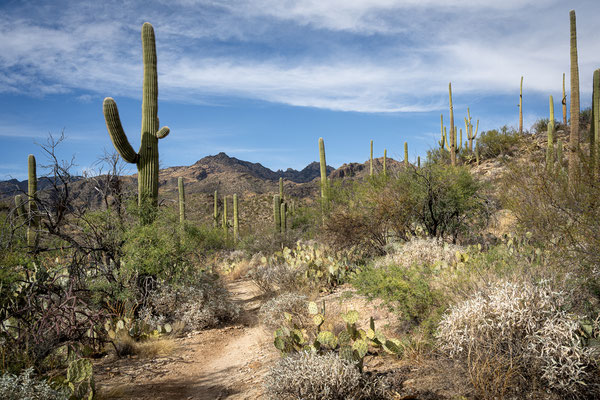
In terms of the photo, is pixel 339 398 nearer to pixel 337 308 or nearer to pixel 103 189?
pixel 337 308

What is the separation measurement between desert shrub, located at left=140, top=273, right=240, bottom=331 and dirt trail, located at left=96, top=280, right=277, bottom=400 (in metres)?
0.38

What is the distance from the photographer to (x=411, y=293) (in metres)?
5.86

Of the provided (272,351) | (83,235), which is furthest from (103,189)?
(272,351)

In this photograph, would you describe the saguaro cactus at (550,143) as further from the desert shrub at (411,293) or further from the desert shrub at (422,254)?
the desert shrub at (411,293)

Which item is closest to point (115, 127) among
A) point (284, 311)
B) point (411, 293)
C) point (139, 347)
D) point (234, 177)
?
point (139, 347)

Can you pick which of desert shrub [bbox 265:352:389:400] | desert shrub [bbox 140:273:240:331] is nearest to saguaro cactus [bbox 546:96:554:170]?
desert shrub [bbox 265:352:389:400]

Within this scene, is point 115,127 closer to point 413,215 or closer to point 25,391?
point 25,391

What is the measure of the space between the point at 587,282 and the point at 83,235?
341 inches

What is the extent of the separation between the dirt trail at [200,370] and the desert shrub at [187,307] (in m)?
0.38

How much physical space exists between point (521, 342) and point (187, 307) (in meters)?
6.33

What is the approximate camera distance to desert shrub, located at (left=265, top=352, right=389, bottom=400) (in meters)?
3.91

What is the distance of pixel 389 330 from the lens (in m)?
6.28

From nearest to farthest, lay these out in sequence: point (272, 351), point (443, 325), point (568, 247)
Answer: point (443, 325) < point (568, 247) < point (272, 351)

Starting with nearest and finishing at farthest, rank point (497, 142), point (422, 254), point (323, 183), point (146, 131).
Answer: point (422, 254) < point (146, 131) < point (323, 183) < point (497, 142)
